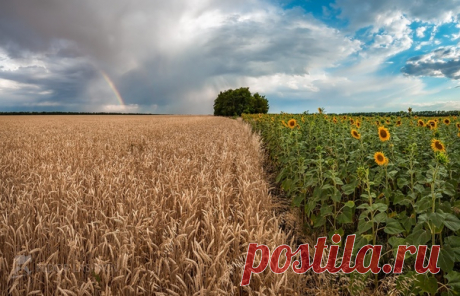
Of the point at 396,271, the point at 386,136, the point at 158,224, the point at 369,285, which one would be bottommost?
the point at 369,285

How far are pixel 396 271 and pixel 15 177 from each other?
5.99 meters

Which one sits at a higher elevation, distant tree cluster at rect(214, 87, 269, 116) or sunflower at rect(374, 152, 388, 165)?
distant tree cluster at rect(214, 87, 269, 116)

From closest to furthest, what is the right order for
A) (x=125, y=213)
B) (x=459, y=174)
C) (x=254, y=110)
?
1. (x=125, y=213)
2. (x=459, y=174)
3. (x=254, y=110)

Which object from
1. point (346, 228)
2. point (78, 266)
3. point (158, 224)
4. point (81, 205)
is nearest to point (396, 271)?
point (346, 228)

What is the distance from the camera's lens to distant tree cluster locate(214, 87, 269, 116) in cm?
7932

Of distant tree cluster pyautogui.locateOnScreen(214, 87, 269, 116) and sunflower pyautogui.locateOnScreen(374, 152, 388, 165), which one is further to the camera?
distant tree cluster pyautogui.locateOnScreen(214, 87, 269, 116)

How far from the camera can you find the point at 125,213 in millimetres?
3357

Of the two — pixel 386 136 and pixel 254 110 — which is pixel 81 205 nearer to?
pixel 386 136

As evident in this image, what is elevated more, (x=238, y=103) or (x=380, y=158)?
(x=238, y=103)

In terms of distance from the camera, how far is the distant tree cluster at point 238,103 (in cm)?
7932

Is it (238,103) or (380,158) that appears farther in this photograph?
(238,103)

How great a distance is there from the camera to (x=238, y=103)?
79.8 m

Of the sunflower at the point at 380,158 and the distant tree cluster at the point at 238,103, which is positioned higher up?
the distant tree cluster at the point at 238,103

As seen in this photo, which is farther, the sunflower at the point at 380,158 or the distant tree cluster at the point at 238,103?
A: the distant tree cluster at the point at 238,103
